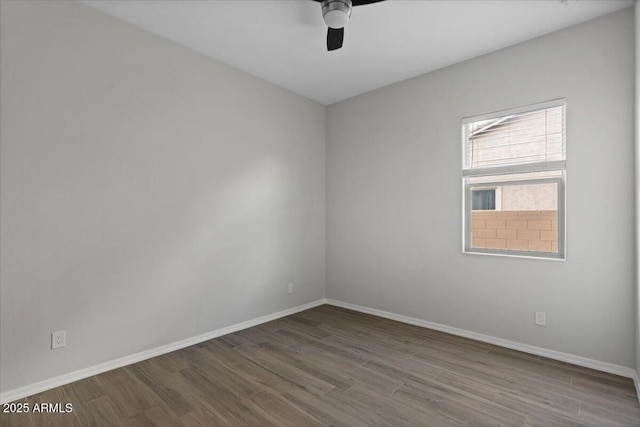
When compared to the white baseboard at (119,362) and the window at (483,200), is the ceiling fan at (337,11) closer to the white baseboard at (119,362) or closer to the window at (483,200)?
the window at (483,200)

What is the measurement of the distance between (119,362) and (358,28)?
3369 mm

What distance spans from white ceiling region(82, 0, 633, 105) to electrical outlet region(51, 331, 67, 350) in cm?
245

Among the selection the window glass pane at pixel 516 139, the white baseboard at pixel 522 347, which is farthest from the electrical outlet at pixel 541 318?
the window glass pane at pixel 516 139

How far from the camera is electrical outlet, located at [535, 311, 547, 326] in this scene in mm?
2894

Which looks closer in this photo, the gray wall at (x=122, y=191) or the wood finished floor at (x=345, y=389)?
the wood finished floor at (x=345, y=389)

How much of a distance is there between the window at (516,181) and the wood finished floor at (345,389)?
102 cm

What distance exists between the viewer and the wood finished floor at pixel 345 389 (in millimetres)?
2021

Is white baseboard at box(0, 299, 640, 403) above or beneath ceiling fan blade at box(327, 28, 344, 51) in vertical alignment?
beneath

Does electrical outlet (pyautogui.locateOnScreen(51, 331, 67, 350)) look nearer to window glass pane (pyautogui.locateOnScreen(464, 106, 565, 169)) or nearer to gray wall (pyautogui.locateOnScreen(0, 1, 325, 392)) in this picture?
gray wall (pyautogui.locateOnScreen(0, 1, 325, 392))

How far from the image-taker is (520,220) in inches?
121

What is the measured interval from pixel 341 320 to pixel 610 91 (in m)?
3.26

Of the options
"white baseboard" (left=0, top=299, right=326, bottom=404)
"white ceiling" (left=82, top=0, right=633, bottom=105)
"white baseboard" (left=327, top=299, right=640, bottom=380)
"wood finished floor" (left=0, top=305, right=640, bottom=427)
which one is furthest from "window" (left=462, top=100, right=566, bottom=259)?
"white baseboard" (left=0, top=299, right=326, bottom=404)

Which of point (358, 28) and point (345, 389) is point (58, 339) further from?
point (358, 28)

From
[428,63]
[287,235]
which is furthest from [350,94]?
[287,235]
